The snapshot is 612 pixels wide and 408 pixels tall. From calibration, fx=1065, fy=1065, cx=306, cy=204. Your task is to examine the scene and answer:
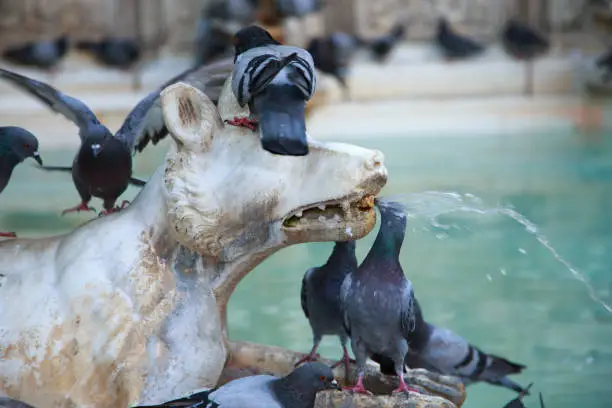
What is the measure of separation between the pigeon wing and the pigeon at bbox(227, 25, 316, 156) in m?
0.58

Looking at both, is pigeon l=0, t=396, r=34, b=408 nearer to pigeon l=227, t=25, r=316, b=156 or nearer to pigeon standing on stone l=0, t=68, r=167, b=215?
pigeon standing on stone l=0, t=68, r=167, b=215

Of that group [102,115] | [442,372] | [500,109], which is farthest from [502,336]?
[500,109]

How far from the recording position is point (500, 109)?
11828 mm

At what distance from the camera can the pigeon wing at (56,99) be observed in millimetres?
2697

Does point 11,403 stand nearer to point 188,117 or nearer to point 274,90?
point 188,117

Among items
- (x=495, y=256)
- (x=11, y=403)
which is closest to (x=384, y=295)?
(x=11, y=403)

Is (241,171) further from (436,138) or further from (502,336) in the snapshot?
(436,138)

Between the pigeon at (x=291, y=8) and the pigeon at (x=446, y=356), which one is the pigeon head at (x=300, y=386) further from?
the pigeon at (x=291, y=8)

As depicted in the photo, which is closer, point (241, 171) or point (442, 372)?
point (241, 171)

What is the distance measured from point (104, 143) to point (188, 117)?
62cm

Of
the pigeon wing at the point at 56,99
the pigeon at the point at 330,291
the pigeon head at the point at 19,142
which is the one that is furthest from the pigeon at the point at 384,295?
the pigeon head at the point at 19,142

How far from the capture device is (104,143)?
9.78 feet

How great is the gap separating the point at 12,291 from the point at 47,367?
20 centimetres

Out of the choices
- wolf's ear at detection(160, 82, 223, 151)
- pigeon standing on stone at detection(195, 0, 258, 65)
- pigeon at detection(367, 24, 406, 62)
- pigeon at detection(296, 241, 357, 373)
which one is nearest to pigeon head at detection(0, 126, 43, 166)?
wolf's ear at detection(160, 82, 223, 151)
